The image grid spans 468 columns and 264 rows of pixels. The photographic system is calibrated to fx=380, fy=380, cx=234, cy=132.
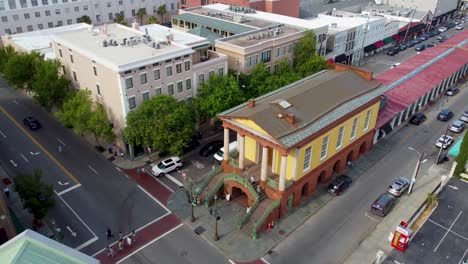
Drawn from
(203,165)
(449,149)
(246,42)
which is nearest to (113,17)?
(246,42)

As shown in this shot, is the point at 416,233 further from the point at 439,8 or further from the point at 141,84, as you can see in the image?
the point at 439,8

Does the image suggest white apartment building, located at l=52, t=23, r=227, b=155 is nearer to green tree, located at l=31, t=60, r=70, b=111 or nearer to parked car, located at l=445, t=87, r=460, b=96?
green tree, located at l=31, t=60, r=70, b=111

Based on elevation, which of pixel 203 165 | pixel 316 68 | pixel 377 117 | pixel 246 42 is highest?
pixel 246 42

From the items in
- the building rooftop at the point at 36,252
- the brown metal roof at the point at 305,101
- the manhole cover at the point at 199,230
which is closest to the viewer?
the building rooftop at the point at 36,252

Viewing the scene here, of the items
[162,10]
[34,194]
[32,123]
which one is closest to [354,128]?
[34,194]

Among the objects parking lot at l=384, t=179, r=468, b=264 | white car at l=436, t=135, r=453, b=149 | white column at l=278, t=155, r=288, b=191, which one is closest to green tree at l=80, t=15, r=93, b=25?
white column at l=278, t=155, r=288, b=191

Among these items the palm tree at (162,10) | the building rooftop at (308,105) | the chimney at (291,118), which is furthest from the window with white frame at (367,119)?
the palm tree at (162,10)

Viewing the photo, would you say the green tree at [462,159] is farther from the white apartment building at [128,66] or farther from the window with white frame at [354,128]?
the white apartment building at [128,66]
